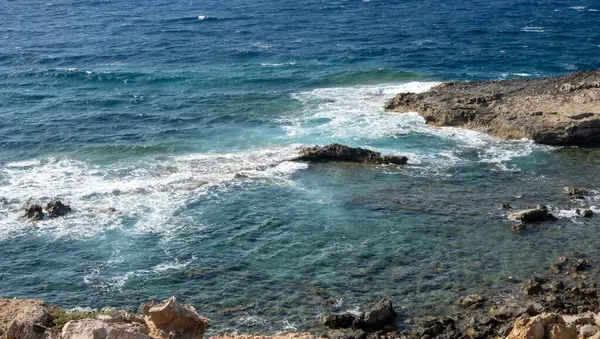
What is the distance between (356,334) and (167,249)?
1578cm

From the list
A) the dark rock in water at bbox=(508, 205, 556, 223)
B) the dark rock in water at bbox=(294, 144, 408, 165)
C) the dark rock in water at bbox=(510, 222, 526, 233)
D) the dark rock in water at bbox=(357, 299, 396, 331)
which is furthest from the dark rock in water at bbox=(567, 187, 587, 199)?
the dark rock in water at bbox=(357, 299, 396, 331)

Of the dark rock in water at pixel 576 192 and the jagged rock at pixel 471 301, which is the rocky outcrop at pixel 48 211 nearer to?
the jagged rock at pixel 471 301

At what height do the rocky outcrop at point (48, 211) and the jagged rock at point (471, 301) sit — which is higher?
the rocky outcrop at point (48, 211)

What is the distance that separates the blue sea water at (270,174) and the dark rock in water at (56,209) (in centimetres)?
68

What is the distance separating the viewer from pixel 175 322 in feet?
87.9

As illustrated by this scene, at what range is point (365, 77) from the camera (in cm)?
8488

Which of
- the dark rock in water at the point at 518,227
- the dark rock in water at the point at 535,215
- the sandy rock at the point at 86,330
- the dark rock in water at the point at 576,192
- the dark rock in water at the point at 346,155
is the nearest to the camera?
the sandy rock at the point at 86,330

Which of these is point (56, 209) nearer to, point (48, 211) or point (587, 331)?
point (48, 211)

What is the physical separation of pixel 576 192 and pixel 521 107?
15.3 meters

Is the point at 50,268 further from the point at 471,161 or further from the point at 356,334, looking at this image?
the point at 471,161

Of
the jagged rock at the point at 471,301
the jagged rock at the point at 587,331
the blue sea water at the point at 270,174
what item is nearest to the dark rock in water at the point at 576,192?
the blue sea water at the point at 270,174

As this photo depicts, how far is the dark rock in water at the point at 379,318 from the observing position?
36.7 m

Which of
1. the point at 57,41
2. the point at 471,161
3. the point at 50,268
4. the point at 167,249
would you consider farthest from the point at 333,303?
the point at 57,41

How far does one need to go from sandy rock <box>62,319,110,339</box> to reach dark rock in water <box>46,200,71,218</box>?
3041 centimetres
